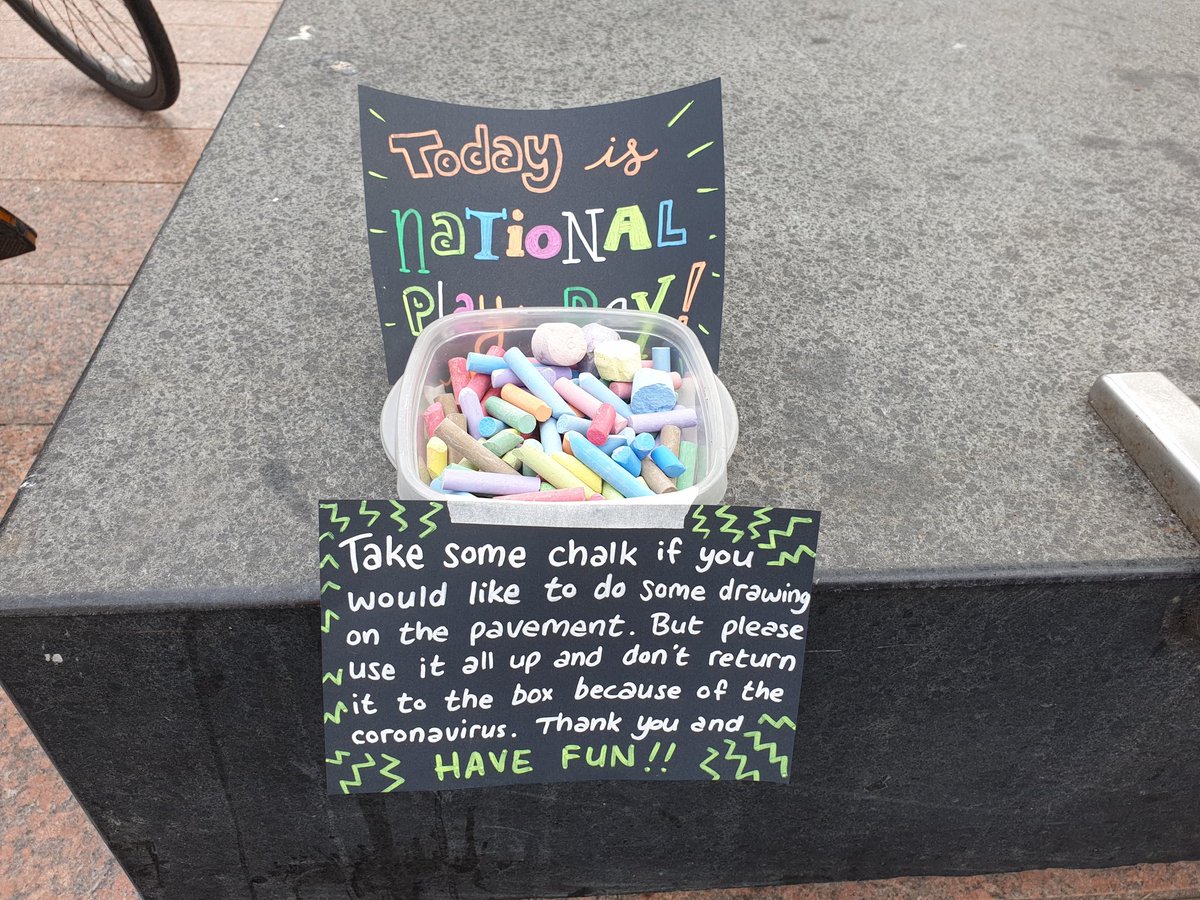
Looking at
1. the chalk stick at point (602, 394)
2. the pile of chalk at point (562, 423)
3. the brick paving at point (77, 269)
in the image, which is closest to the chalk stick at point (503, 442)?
the pile of chalk at point (562, 423)

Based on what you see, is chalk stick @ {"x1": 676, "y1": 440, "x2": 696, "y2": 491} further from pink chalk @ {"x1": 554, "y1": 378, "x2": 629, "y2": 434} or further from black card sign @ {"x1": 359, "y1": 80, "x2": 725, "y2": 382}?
black card sign @ {"x1": 359, "y1": 80, "x2": 725, "y2": 382}

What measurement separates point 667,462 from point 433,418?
0.24 m

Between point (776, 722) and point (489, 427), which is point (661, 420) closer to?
point (489, 427)

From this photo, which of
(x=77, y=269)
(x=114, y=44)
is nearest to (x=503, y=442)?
(x=77, y=269)

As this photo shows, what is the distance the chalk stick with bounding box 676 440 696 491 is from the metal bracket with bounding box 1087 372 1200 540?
0.52m

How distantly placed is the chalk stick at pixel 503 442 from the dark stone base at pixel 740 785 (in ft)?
0.81

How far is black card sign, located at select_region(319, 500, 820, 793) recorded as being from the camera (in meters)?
0.88

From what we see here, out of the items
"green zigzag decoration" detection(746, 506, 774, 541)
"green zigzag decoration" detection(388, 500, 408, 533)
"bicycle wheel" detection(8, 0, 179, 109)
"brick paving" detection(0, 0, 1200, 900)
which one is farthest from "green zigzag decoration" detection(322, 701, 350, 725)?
Result: "bicycle wheel" detection(8, 0, 179, 109)

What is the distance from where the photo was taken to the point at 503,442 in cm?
94

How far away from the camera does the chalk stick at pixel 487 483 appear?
881 mm

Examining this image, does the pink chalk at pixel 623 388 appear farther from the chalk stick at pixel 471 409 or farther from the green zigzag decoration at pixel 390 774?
the green zigzag decoration at pixel 390 774

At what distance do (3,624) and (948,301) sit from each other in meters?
1.19

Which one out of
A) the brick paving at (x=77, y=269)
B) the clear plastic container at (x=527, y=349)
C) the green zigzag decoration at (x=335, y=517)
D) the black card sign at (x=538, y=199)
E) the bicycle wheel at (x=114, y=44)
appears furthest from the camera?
the bicycle wheel at (x=114, y=44)

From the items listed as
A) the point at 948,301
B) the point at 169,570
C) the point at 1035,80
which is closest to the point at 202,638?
the point at 169,570
